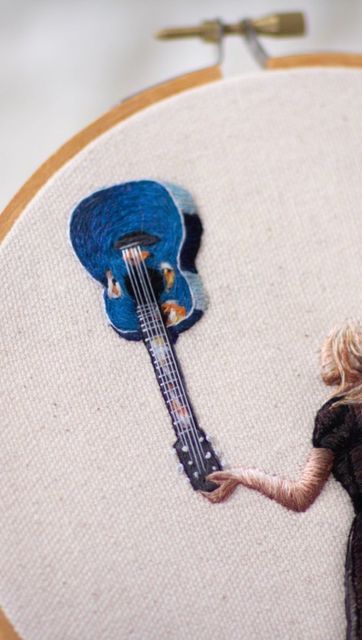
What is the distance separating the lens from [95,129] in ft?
1.94

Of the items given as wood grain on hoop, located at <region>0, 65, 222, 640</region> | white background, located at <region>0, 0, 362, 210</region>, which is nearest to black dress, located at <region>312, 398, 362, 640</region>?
wood grain on hoop, located at <region>0, 65, 222, 640</region>

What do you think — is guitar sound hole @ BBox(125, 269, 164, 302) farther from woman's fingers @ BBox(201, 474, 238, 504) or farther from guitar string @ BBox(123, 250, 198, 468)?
woman's fingers @ BBox(201, 474, 238, 504)

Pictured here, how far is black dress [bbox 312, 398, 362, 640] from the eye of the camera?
0.55 m

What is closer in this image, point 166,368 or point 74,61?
point 166,368

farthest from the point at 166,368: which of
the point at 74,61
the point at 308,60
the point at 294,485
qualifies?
the point at 74,61

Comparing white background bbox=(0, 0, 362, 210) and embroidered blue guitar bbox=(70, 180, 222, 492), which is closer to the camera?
embroidered blue guitar bbox=(70, 180, 222, 492)

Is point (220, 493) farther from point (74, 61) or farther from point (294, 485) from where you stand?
point (74, 61)

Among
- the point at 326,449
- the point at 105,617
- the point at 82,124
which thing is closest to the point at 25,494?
the point at 105,617

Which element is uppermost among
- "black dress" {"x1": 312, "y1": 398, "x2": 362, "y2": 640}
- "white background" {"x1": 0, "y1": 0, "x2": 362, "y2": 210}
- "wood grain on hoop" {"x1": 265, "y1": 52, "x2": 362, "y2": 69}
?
"white background" {"x1": 0, "y1": 0, "x2": 362, "y2": 210}

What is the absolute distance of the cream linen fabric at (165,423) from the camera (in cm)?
56

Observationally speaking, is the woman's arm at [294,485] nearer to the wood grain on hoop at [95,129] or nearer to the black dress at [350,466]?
the black dress at [350,466]

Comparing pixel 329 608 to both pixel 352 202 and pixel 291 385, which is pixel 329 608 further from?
pixel 352 202

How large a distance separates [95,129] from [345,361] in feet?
0.74

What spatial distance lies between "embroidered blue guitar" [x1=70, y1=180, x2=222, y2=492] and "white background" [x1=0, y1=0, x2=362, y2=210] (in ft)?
0.97
